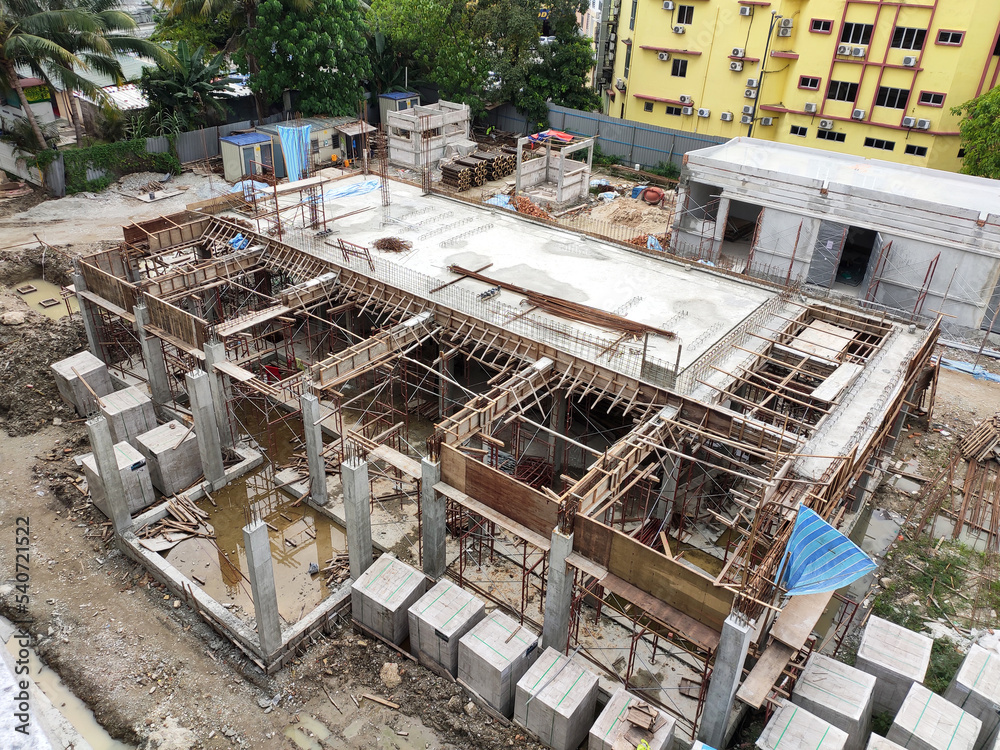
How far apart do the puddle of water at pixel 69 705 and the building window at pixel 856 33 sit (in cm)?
4880

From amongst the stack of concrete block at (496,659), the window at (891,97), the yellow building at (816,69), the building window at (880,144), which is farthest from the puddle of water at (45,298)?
the window at (891,97)

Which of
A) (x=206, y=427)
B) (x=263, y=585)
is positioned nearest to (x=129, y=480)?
(x=206, y=427)

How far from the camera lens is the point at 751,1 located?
4541 centimetres

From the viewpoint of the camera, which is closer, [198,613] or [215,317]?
[198,613]

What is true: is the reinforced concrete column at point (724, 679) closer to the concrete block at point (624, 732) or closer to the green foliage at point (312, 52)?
the concrete block at point (624, 732)

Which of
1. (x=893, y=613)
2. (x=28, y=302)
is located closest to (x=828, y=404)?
(x=893, y=613)

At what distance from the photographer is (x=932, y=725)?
14.2 metres

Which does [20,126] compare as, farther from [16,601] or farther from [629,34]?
[629,34]

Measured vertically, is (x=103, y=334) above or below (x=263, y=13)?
below

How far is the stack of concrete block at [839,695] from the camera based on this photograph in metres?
14.4

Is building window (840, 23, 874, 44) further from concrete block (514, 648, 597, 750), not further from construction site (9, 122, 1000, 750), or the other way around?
concrete block (514, 648, 597, 750)

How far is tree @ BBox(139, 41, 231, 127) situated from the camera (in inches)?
1799

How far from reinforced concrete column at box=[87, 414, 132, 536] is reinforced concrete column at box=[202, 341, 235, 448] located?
3.44 metres

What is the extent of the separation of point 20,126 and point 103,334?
2174 centimetres
